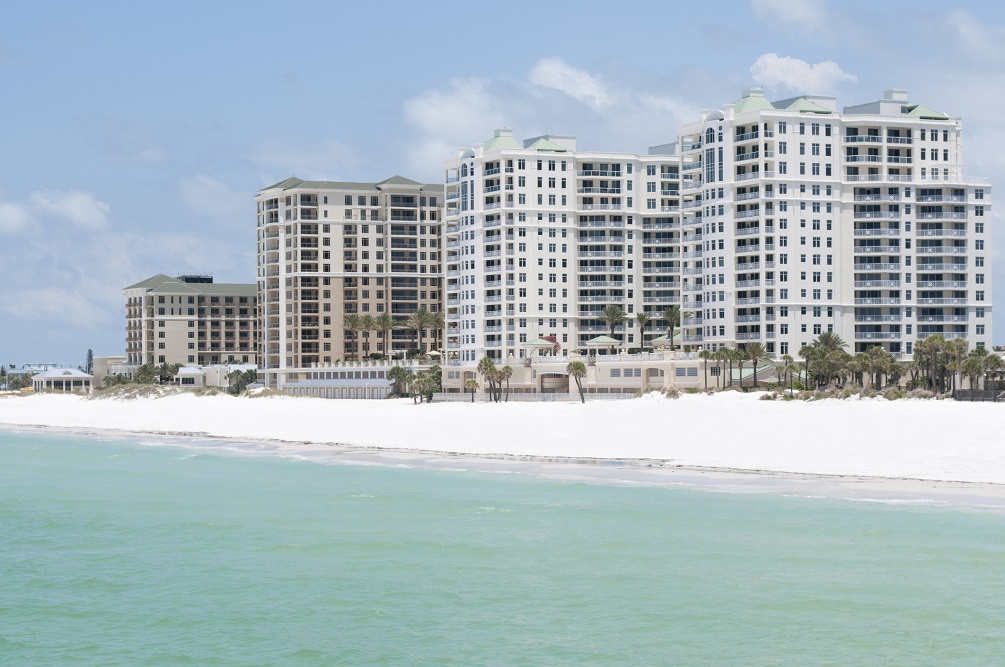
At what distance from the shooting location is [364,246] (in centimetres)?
18725

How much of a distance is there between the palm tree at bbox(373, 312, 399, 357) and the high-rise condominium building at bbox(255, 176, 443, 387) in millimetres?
440

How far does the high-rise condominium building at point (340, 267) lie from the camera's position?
18412cm

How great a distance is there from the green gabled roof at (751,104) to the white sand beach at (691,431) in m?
45.4

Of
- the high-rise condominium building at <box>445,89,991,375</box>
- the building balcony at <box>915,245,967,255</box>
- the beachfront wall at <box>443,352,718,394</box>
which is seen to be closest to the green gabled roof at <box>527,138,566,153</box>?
the high-rise condominium building at <box>445,89,991,375</box>

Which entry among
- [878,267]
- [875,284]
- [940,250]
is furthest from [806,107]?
[940,250]

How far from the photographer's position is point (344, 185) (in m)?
186

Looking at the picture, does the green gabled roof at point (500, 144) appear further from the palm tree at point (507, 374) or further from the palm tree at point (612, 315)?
the palm tree at point (507, 374)

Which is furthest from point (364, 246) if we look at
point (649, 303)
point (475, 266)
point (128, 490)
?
point (128, 490)

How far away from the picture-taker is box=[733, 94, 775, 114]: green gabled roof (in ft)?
427

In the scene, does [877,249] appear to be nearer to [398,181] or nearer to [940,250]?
[940,250]

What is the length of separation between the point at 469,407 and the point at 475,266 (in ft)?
149

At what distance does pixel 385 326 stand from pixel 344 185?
23857mm

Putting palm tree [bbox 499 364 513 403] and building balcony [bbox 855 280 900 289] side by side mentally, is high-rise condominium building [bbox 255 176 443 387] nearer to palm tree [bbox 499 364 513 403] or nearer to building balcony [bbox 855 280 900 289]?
palm tree [bbox 499 364 513 403]

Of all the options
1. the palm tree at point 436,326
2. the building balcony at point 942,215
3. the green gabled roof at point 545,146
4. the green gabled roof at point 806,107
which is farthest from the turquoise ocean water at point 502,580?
the palm tree at point 436,326
